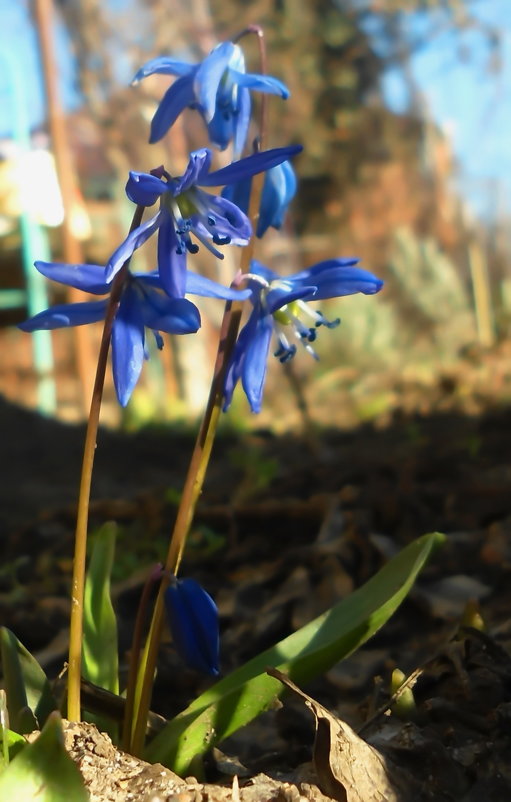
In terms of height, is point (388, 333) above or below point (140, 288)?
below

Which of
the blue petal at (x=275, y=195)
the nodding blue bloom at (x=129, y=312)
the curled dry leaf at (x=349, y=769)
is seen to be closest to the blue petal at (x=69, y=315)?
the nodding blue bloom at (x=129, y=312)

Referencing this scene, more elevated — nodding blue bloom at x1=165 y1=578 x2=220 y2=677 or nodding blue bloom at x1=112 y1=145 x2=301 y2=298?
nodding blue bloom at x1=112 y1=145 x2=301 y2=298


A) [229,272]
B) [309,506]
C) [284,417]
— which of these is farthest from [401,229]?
[309,506]

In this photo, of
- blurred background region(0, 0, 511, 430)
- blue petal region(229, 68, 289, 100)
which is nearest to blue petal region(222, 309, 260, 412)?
blue petal region(229, 68, 289, 100)

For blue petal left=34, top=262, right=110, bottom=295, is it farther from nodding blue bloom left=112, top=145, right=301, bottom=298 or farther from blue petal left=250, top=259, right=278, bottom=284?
blue petal left=250, top=259, right=278, bottom=284

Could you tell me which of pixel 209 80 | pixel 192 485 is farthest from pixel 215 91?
pixel 192 485

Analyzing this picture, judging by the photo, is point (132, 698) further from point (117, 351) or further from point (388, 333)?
point (388, 333)
